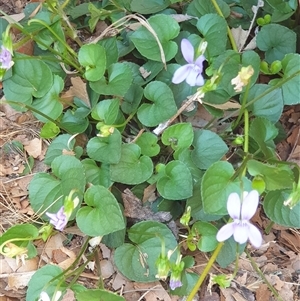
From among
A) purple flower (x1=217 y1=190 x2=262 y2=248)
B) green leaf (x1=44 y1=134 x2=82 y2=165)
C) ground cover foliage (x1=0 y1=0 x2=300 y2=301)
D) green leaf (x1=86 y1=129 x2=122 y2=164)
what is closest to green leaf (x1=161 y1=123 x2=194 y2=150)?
ground cover foliage (x1=0 y1=0 x2=300 y2=301)

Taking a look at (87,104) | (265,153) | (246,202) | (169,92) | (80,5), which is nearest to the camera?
(246,202)

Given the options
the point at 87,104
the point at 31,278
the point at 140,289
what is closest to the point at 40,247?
the point at 31,278

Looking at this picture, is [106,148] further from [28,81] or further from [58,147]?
[28,81]

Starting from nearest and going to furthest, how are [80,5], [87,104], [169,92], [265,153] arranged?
[265,153], [169,92], [87,104], [80,5]

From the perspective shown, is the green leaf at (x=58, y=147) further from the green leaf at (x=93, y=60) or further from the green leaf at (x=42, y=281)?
the green leaf at (x=42, y=281)

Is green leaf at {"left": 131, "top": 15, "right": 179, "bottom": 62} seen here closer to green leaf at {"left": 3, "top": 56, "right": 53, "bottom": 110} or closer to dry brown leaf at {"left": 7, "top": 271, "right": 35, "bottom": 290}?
green leaf at {"left": 3, "top": 56, "right": 53, "bottom": 110}

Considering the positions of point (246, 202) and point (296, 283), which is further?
point (296, 283)

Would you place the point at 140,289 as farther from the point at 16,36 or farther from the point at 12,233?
the point at 16,36
